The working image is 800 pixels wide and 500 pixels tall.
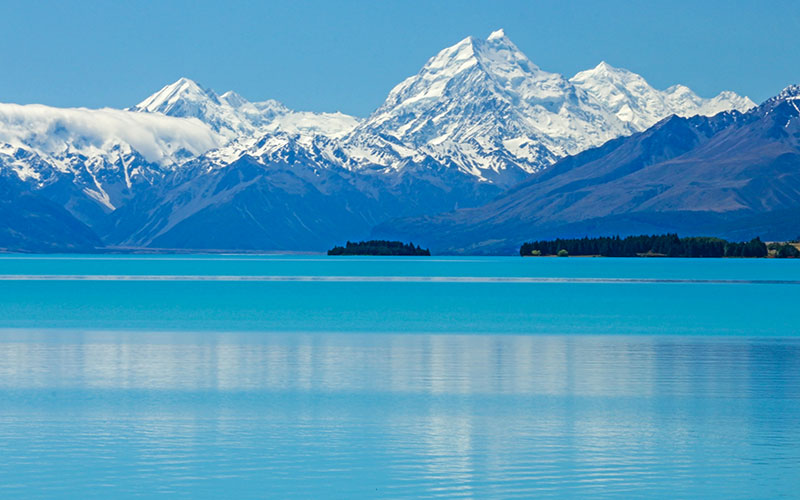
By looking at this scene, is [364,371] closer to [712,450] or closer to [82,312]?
[712,450]

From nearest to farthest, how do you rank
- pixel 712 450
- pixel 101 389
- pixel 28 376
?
pixel 712 450
pixel 101 389
pixel 28 376

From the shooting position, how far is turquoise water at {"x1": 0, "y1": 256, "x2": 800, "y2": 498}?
118 ft

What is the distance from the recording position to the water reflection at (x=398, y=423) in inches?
1412

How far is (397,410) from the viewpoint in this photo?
49.0m

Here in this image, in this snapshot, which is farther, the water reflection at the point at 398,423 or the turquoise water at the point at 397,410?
the turquoise water at the point at 397,410

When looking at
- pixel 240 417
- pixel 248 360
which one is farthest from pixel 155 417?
pixel 248 360

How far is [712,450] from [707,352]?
3578cm

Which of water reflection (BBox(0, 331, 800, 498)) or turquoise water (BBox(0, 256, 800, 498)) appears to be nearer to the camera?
water reflection (BBox(0, 331, 800, 498))

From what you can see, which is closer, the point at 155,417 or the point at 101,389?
the point at 155,417

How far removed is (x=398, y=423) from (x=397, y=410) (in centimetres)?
328

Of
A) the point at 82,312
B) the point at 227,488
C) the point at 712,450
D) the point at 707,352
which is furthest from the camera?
the point at 82,312

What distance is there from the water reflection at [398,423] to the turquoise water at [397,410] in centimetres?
12

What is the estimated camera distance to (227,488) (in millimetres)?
34875

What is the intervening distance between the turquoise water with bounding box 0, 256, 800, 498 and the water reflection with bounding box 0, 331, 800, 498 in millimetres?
120
